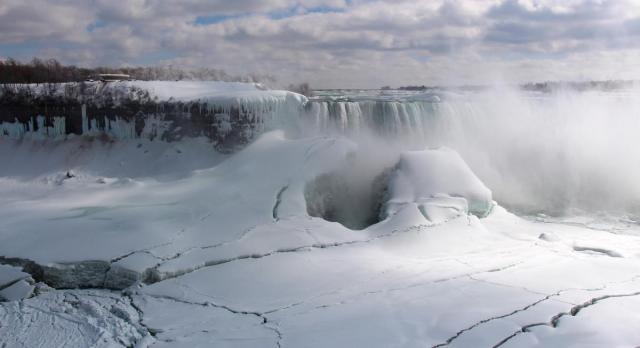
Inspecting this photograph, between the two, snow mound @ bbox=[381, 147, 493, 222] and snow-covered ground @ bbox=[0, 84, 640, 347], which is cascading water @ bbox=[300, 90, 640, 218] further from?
snow mound @ bbox=[381, 147, 493, 222]

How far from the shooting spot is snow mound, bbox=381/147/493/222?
10141 mm

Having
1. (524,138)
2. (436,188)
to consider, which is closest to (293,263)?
(436,188)

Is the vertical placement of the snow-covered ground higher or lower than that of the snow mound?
lower

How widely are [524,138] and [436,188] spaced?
26.6 feet

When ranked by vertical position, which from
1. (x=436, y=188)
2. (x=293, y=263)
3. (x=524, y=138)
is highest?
(x=524, y=138)

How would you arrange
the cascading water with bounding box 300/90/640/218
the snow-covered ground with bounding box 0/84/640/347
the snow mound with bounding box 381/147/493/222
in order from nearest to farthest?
1. the snow-covered ground with bounding box 0/84/640/347
2. the snow mound with bounding box 381/147/493/222
3. the cascading water with bounding box 300/90/640/218

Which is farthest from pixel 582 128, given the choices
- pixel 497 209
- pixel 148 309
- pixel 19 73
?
pixel 19 73

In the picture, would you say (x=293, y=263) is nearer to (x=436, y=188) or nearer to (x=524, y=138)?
(x=436, y=188)

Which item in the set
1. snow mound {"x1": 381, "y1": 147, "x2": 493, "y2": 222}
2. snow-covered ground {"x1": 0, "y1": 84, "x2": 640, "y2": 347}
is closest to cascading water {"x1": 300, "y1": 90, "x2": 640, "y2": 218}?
snow-covered ground {"x1": 0, "y1": 84, "x2": 640, "y2": 347}

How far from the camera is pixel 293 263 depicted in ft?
25.2

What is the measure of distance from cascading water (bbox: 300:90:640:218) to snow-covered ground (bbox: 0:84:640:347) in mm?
2030

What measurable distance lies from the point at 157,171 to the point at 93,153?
2317mm

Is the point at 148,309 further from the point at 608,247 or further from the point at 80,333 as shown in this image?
the point at 608,247

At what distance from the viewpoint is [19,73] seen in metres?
21.5
